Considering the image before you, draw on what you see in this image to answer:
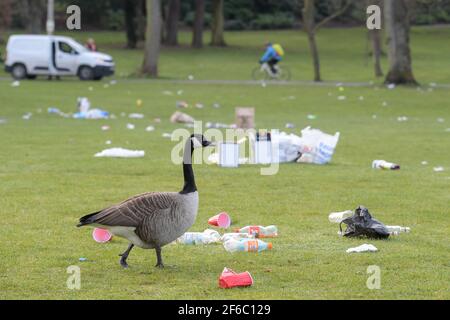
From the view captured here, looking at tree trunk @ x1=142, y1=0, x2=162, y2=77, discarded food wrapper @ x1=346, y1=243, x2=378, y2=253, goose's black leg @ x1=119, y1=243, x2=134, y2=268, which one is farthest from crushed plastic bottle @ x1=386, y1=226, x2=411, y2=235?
tree trunk @ x1=142, y1=0, x2=162, y2=77

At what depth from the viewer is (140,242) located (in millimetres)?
9578

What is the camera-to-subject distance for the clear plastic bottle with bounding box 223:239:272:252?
35.2 feet

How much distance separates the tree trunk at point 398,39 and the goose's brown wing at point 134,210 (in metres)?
34.2

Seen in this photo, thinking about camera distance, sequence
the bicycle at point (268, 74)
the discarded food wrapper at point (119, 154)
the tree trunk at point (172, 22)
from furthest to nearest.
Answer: the tree trunk at point (172, 22) → the bicycle at point (268, 74) → the discarded food wrapper at point (119, 154)

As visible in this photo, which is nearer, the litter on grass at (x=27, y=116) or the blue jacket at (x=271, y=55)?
the litter on grass at (x=27, y=116)

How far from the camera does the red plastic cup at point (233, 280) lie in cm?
888

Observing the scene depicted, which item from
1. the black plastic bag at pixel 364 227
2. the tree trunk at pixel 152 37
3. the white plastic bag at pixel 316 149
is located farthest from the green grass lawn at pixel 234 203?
the tree trunk at pixel 152 37

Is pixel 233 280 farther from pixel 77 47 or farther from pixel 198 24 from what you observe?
pixel 198 24

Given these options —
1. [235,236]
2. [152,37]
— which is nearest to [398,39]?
[152,37]

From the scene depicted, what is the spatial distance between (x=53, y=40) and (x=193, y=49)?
22359 mm

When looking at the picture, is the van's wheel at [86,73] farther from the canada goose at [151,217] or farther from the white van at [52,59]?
the canada goose at [151,217]

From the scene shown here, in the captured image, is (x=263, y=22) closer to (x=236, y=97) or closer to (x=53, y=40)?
(x=53, y=40)

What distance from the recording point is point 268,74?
171ft
